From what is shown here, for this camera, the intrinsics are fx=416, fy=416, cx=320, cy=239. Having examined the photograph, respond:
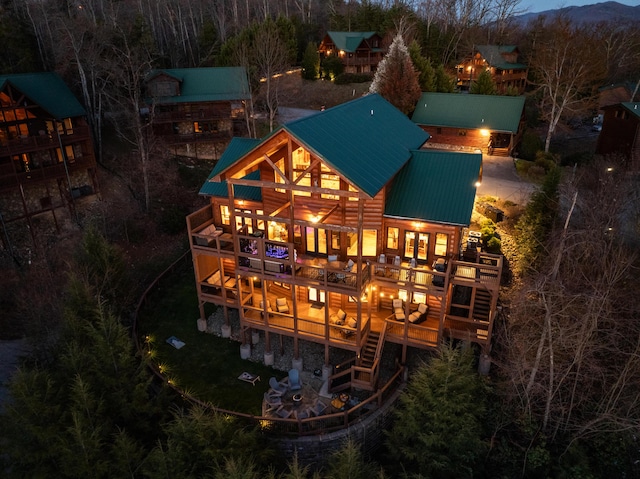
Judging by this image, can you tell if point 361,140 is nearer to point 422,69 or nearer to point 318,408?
point 318,408

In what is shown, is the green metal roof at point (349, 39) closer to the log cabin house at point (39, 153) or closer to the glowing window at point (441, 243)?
the log cabin house at point (39, 153)

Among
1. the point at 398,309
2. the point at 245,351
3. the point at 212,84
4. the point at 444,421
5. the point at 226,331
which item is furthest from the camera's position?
the point at 212,84

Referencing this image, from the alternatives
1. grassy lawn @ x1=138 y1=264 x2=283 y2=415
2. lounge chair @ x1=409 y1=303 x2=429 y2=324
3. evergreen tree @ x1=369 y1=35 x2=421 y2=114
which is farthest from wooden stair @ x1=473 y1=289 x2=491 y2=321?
evergreen tree @ x1=369 y1=35 x2=421 y2=114

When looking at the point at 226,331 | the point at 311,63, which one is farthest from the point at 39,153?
the point at 311,63

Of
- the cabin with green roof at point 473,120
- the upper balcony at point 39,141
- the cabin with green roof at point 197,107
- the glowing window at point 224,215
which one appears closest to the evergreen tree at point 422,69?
the cabin with green roof at point 473,120

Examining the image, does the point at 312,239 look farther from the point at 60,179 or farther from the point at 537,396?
the point at 60,179

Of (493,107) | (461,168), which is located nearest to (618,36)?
(493,107)

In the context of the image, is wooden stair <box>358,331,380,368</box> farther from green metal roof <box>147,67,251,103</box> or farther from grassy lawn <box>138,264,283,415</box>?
green metal roof <box>147,67,251,103</box>
